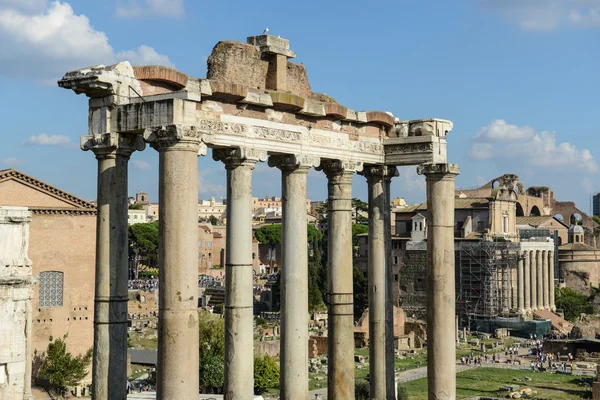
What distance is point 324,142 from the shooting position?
39.6 feet

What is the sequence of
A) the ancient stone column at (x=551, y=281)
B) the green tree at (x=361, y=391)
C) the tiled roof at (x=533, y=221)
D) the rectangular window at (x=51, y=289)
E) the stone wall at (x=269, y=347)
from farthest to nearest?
the tiled roof at (x=533, y=221) → the ancient stone column at (x=551, y=281) → the stone wall at (x=269, y=347) → the rectangular window at (x=51, y=289) → the green tree at (x=361, y=391)

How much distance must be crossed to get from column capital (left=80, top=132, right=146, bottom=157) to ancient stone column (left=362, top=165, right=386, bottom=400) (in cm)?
438

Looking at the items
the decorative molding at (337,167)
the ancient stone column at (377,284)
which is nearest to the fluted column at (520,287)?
the ancient stone column at (377,284)

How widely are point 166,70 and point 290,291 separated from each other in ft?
11.2

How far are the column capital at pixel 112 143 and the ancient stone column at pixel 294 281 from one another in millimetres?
2260

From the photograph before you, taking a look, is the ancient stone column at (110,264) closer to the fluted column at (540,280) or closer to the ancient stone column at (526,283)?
the ancient stone column at (526,283)

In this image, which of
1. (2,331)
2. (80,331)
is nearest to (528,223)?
(80,331)

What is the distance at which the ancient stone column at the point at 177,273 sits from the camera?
8961 millimetres

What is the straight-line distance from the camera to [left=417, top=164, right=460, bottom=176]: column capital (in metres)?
12.3

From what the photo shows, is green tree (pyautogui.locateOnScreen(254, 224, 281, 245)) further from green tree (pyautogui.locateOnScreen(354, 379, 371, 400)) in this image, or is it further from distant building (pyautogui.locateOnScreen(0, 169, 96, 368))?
green tree (pyautogui.locateOnScreen(354, 379, 371, 400))

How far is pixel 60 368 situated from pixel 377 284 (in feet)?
70.6

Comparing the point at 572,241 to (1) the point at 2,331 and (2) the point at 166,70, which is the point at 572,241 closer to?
(1) the point at 2,331

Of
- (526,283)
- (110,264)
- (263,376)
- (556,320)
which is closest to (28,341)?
(263,376)

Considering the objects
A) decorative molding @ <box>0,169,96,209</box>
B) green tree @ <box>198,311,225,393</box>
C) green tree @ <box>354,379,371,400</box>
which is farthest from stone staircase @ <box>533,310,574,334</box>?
green tree @ <box>354,379,371,400</box>
